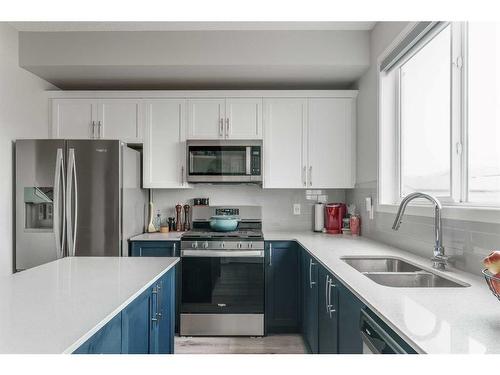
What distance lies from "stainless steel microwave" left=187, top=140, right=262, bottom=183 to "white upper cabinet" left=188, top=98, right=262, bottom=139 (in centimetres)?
11

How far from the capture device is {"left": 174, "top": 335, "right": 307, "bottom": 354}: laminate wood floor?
2971 millimetres

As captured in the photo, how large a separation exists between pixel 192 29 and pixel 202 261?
1992mm

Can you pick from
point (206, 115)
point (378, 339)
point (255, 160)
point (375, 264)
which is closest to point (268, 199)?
point (255, 160)

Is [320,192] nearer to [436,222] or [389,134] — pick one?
[389,134]

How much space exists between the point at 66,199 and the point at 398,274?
257 cm

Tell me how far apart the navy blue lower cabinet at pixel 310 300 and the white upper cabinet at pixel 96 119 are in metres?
1.95

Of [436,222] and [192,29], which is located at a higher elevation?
[192,29]

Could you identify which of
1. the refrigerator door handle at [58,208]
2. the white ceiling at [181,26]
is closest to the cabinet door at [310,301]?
the white ceiling at [181,26]

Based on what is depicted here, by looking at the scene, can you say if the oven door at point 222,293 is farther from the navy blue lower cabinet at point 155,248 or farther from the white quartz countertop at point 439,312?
the white quartz countertop at point 439,312

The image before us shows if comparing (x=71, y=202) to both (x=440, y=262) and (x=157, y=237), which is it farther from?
(x=440, y=262)

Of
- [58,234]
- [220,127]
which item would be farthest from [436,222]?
[58,234]

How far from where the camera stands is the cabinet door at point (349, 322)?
1.58 m

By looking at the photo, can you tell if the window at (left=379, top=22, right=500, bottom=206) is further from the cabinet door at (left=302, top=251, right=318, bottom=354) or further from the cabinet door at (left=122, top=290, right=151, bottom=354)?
the cabinet door at (left=122, top=290, right=151, bottom=354)

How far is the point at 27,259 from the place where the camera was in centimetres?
312
